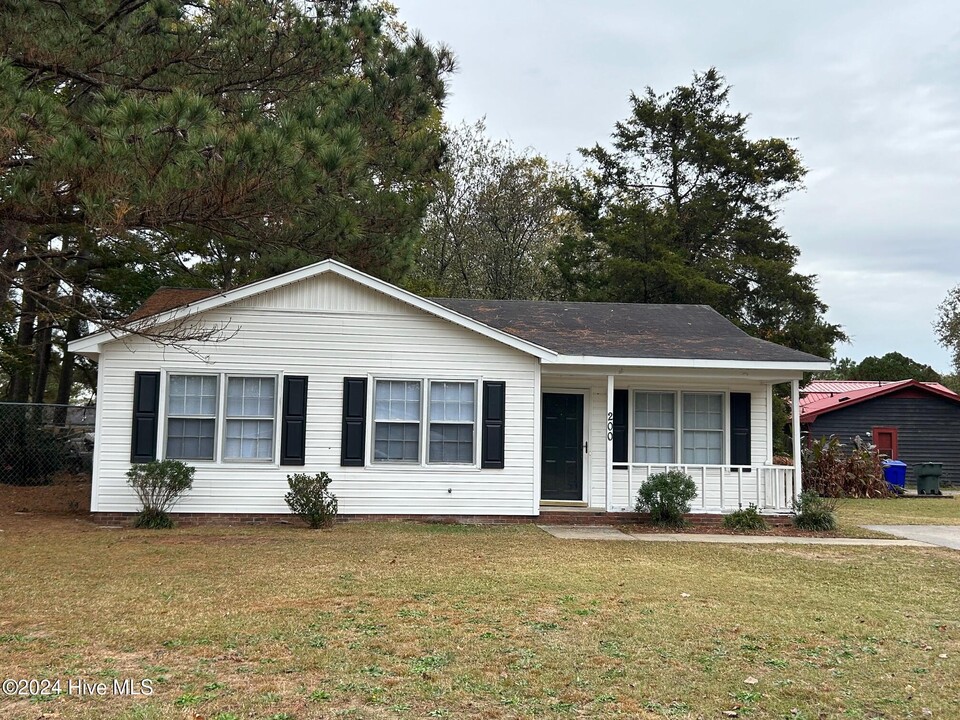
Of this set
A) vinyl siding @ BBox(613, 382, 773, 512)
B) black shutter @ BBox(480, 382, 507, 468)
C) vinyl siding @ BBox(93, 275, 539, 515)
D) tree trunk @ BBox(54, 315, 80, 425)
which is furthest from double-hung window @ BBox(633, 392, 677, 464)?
tree trunk @ BBox(54, 315, 80, 425)

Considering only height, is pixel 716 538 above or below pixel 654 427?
below

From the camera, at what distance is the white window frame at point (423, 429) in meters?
12.8

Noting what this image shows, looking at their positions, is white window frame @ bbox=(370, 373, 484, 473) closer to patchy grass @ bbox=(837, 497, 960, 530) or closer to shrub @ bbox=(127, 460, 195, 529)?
shrub @ bbox=(127, 460, 195, 529)

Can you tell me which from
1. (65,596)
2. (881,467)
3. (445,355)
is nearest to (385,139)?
(445,355)

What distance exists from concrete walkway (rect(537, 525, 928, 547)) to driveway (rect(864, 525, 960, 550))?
0.70ft

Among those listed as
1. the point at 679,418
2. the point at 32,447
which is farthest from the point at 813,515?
the point at 32,447

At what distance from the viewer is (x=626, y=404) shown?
14.2 meters

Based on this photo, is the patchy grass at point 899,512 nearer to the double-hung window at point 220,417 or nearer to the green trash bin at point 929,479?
the green trash bin at point 929,479

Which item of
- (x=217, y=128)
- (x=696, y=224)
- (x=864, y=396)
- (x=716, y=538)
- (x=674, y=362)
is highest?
(x=696, y=224)

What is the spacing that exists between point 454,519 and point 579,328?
4159mm

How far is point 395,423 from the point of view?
12.9 meters

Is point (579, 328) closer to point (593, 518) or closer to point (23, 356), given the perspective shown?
point (593, 518)

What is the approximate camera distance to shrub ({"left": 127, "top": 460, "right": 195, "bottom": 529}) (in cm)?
1188

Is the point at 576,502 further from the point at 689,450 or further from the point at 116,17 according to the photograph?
the point at 116,17
